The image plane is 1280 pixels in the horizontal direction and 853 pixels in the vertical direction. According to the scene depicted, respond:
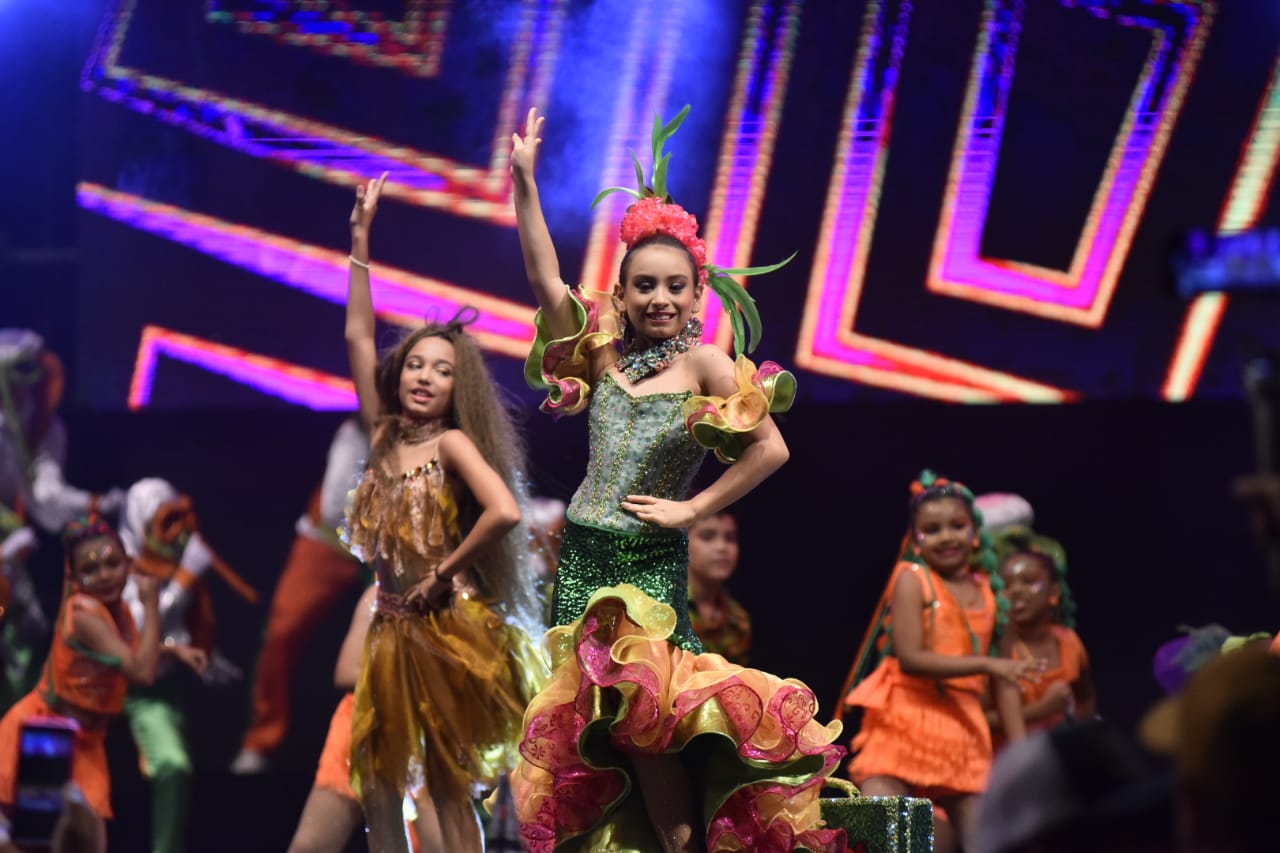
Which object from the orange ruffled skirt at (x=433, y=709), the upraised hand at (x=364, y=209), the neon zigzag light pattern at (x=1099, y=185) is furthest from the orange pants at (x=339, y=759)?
the neon zigzag light pattern at (x=1099, y=185)

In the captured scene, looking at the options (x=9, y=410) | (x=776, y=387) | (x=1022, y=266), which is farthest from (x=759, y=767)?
(x=9, y=410)

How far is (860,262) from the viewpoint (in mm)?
5613

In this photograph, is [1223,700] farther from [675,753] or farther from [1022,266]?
[1022,266]

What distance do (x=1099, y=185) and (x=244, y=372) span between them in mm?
3256

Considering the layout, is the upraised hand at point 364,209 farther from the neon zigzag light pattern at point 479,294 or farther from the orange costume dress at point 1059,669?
the orange costume dress at point 1059,669

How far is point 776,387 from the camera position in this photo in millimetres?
3338

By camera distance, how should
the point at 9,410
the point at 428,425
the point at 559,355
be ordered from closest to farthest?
the point at 559,355 → the point at 428,425 → the point at 9,410

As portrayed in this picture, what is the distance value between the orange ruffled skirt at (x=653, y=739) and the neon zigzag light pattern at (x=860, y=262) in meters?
2.53

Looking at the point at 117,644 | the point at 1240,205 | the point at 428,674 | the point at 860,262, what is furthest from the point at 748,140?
the point at 117,644

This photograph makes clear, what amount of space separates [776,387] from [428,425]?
1.30m

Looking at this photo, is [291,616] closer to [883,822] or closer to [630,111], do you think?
[630,111]

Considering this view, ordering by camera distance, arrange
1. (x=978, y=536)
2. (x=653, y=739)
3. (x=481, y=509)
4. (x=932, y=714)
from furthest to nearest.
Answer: (x=978, y=536) < (x=932, y=714) < (x=481, y=509) < (x=653, y=739)

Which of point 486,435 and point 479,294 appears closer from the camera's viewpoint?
point 486,435

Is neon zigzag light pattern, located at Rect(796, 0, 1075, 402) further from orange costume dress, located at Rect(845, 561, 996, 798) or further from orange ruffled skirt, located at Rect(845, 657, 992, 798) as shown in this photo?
orange ruffled skirt, located at Rect(845, 657, 992, 798)
